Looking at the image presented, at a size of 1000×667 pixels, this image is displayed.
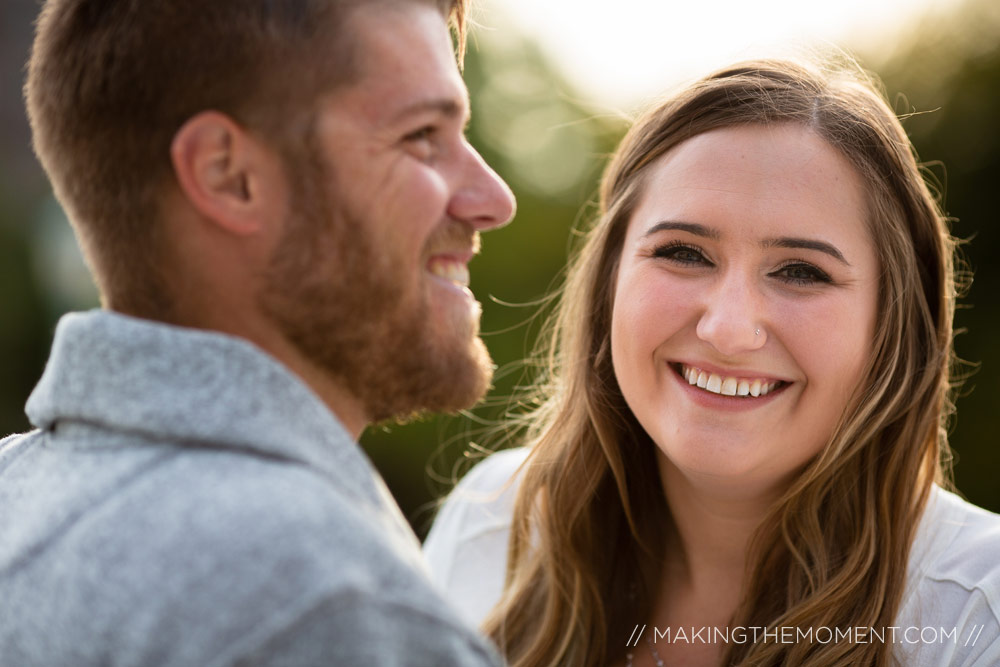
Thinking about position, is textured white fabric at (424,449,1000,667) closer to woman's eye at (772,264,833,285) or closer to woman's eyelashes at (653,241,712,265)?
woman's eye at (772,264,833,285)

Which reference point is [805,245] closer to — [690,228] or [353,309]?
[690,228]

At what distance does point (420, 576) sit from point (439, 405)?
1.50 ft

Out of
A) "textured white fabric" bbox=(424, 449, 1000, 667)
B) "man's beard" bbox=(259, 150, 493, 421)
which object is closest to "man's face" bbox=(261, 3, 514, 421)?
"man's beard" bbox=(259, 150, 493, 421)

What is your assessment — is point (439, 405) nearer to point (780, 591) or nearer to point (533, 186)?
point (780, 591)

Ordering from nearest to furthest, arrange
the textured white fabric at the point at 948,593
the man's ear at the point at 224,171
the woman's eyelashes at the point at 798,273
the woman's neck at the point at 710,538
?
the man's ear at the point at 224,171
the textured white fabric at the point at 948,593
the woman's eyelashes at the point at 798,273
the woman's neck at the point at 710,538

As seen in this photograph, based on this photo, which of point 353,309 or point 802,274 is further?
point 802,274

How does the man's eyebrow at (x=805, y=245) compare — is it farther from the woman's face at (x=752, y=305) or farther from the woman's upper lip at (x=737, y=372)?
the woman's upper lip at (x=737, y=372)

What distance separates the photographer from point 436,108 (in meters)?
1.67

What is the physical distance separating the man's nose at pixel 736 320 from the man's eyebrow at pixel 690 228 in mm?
112

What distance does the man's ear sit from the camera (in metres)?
1.52

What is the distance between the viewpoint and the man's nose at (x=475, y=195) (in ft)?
5.76

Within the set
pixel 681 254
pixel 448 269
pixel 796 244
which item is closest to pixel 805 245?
pixel 796 244

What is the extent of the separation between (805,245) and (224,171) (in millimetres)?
1400

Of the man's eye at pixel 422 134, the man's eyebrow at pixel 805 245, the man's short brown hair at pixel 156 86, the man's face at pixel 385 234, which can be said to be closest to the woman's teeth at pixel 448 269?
the man's face at pixel 385 234
